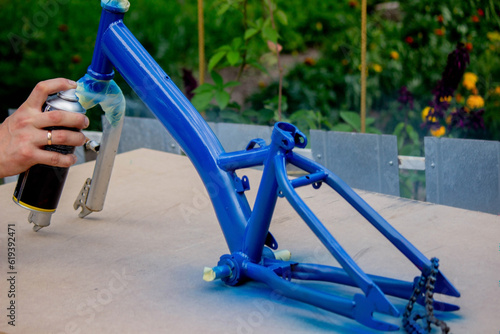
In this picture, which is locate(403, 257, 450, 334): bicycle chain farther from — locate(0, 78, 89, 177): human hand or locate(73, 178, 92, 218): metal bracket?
locate(73, 178, 92, 218): metal bracket

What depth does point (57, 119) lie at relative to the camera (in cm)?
115

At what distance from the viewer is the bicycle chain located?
2.92 feet

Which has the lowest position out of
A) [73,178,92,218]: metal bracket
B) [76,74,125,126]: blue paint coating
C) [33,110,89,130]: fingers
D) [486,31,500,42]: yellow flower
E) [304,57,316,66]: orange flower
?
[73,178,92,218]: metal bracket

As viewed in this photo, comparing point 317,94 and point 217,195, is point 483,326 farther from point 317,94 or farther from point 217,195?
point 317,94

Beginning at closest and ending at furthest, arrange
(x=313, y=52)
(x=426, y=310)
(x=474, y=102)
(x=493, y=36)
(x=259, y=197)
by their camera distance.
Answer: (x=426, y=310), (x=259, y=197), (x=474, y=102), (x=493, y=36), (x=313, y=52)

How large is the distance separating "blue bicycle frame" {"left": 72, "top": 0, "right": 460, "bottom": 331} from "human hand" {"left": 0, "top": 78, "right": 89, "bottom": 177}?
0.14m

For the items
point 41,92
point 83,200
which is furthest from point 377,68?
point 41,92

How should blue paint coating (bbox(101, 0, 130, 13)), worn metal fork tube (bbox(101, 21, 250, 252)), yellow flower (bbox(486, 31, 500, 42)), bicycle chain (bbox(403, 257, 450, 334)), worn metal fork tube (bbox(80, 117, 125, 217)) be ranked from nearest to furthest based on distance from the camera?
1. bicycle chain (bbox(403, 257, 450, 334))
2. worn metal fork tube (bbox(101, 21, 250, 252))
3. blue paint coating (bbox(101, 0, 130, 13))
4. worn metal fork tube (bbox(80, 117, 125, 217))
5. yellow flower (bbox(486, 31, 500, 42))

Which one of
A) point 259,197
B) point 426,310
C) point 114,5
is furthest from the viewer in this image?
point 114,5

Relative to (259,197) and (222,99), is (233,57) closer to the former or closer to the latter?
(222,99)

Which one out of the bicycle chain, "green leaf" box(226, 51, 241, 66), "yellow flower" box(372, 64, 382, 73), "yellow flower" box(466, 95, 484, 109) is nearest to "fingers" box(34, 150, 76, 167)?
the bicycle chain

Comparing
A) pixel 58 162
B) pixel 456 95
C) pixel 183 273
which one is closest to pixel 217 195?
pixel 183 273

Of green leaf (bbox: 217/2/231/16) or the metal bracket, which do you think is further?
green leaf (bbox: 217/2/231/16)

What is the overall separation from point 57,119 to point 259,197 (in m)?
0.42
